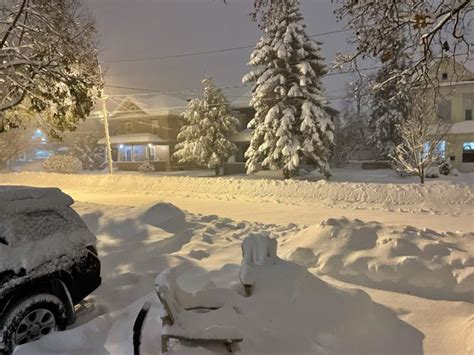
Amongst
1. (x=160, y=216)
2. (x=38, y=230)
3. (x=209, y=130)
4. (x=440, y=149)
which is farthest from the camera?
(x=209, y=130)

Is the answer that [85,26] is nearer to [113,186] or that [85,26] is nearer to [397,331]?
[397,331]

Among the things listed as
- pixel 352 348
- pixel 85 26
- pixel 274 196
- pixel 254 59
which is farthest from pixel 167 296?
pixel 254 59

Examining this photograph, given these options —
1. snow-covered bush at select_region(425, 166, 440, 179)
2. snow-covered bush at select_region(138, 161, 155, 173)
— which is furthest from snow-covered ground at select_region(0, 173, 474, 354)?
snow-covered bush at select_region(138, 161, 155, 173)

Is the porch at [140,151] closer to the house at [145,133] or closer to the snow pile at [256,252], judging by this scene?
the house at [145,133]

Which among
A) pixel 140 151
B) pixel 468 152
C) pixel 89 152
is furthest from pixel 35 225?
pixel 89 152

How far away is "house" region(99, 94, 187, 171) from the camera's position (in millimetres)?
39531

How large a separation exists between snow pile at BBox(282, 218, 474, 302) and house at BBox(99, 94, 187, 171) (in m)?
34.8

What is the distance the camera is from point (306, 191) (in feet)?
57.5

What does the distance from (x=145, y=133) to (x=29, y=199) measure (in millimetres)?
36932

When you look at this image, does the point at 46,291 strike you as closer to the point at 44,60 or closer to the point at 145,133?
the point at 44,60

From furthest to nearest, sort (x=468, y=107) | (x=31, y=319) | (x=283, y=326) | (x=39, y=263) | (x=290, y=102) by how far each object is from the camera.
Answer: (x=468, y=107) → (x=290, y=102) → (x=39, y=263) → (x=31, y=319) → (x=283, y=326)

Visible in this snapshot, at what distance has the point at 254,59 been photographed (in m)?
24.8

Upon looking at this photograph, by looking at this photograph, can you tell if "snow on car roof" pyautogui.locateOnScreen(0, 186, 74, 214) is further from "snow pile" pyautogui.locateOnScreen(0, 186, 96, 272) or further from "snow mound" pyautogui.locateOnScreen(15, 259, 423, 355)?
"snow mound" pyautogui.locateOnScreen(15, 259, 423, 355)

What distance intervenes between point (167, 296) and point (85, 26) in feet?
33.2
